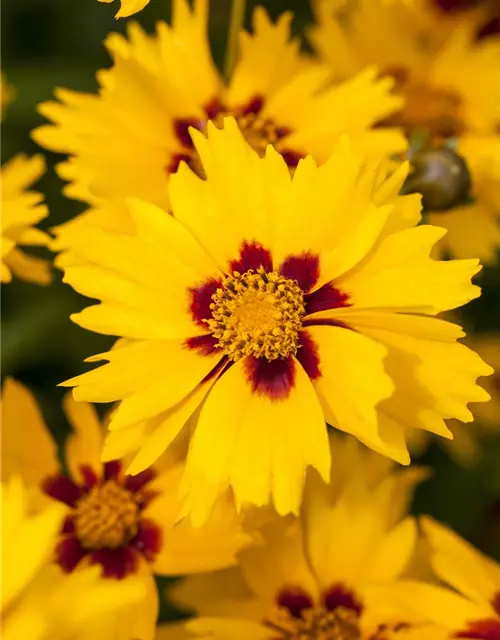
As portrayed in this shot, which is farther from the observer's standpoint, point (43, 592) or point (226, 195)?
point (226, 195)

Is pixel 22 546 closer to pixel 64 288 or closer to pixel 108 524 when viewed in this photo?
pixel 108 524

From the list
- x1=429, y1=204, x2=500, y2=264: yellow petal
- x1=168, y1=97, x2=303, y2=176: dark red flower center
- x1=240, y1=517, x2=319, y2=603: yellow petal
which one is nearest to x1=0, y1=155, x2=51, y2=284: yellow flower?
x1=168, y1=97, x2=303, y2=176: dark red flower center

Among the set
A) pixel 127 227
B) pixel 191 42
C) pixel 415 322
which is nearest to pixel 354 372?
pixel 415 322

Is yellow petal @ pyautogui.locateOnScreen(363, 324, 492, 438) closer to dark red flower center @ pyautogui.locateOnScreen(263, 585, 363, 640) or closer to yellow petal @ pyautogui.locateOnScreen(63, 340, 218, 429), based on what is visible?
yellow petal @ pyautogui.locateOnScreen(63, 340, 218, 429)

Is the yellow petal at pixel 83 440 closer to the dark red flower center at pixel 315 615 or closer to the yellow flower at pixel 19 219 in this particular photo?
→ the yellow flower at pixel 19 219

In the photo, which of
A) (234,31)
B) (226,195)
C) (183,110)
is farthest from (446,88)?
(226,195)

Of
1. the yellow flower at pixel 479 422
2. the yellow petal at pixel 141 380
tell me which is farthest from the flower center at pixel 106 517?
the yellow flower at pixel 479 422
